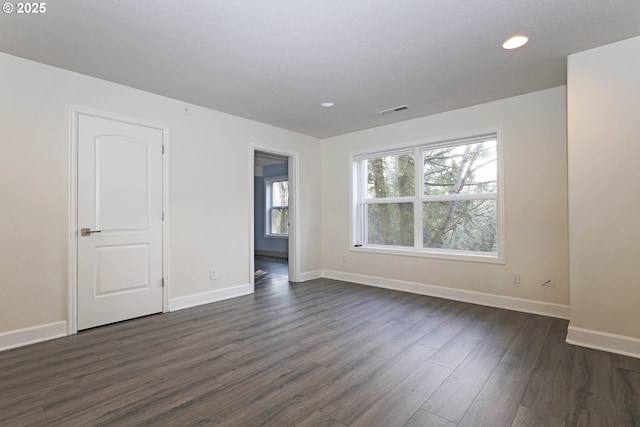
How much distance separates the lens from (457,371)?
215 cm

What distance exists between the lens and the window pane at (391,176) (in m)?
4.55

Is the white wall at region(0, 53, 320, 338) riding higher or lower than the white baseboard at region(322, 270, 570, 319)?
higher

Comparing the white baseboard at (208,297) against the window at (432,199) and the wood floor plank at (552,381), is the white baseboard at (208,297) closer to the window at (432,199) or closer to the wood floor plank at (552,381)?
the window at (432,199)

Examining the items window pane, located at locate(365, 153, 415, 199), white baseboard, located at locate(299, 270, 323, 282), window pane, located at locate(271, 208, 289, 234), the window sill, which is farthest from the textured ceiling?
window pane, located at locate(271, 208, 289, 234)

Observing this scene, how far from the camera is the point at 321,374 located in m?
2.12

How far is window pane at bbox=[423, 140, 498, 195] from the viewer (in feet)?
12.5

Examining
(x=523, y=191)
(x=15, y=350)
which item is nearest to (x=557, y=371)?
(x=523, y=191)

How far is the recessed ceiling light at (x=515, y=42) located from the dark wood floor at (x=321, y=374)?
251cm

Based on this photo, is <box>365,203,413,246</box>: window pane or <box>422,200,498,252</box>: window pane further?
<box>365,203,413,246</box>: window pane

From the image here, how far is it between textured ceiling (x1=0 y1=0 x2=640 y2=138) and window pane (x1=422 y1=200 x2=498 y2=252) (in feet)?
4.50

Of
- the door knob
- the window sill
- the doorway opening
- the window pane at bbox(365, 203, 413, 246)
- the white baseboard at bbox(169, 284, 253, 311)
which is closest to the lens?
the door knob

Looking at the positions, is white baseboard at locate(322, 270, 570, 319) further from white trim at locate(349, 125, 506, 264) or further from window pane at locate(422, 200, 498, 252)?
window pane at locate(422, 200, 498, 252)

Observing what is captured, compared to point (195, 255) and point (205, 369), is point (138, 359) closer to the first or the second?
point (205, 369)

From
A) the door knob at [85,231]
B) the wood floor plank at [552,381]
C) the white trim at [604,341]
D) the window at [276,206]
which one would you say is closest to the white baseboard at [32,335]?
the door knob at [85,231]
